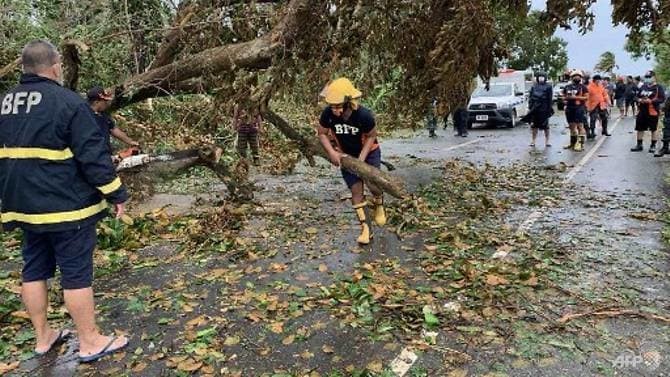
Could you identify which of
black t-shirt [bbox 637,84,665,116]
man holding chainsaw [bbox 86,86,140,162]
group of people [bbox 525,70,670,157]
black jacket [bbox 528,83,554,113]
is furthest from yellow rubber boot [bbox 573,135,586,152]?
man holding chainsaw [bbox 86,86,140,162]

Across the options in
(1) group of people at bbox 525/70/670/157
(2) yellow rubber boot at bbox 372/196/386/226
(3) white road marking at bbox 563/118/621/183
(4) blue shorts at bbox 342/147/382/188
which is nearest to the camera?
(4) blue shorts at bbox 342/147/382/188

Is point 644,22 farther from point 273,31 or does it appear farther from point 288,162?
point 288,162

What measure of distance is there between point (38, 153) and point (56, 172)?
15 cm

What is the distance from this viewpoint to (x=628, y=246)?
5625 mm

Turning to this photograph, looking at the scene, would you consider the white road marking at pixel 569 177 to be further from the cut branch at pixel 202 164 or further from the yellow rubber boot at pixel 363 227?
the cut branch at pixel 202 164

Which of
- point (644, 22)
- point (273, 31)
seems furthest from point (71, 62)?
point (644, 22)

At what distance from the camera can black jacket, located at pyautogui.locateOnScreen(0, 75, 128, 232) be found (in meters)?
3.35

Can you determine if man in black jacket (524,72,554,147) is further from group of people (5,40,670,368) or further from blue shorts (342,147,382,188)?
group of people (5,40,670,368)

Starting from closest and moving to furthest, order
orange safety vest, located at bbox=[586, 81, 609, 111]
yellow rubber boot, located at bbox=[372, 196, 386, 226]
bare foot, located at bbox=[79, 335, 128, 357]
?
bare foot, located at bbox=[79, 335, 128, 357] → yellow rubber boot, located at bbox=[372, 196, 386, 226] → orange safety vest, located at bbox=[586, 81, 609, 111]

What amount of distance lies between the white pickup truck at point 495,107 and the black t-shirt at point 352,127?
1679 centimetres

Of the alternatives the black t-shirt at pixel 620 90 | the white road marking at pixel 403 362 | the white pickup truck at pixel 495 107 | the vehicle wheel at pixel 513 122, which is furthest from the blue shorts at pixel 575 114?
the black t-shirt at pixel 620 90

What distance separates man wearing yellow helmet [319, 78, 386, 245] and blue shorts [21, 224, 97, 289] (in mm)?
2799

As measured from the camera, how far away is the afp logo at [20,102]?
11.0 feet

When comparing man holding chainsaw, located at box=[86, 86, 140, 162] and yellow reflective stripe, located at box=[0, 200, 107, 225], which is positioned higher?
man holding chainsaw, located at box=[86, 86, 140, 162]
